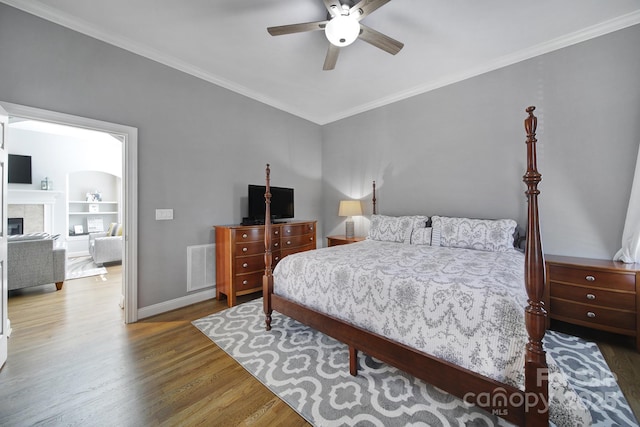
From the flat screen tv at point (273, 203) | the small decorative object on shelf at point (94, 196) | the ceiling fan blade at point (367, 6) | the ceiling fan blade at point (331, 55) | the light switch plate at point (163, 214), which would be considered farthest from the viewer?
the small decorative object on shelf at point (94, 196)

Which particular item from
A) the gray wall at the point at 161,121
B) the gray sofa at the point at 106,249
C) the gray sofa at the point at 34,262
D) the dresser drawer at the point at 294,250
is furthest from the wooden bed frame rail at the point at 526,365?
the gray sofa at the point at 106,249

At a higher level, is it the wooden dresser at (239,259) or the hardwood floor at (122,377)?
the wooden dresser at (239,259)

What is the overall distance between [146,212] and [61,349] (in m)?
1.39

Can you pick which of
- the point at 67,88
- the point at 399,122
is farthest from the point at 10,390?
the point at 399,122

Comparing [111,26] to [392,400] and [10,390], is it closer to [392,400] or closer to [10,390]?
[10,390]

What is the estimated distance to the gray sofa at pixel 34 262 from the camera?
326 centimetres

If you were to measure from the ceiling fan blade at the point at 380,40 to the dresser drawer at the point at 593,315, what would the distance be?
111 inches

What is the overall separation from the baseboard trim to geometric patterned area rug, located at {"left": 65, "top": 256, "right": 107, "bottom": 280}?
2619 millimetres

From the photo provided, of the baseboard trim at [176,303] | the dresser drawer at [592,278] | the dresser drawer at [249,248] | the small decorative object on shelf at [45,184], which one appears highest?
the small decorative object on shelf at [45,184]

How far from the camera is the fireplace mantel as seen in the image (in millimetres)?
5316

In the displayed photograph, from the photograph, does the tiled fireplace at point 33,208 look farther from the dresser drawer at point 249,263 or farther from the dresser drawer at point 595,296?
the dresser drawer at point 595,296

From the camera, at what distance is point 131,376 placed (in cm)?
182

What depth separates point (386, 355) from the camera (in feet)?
5.19

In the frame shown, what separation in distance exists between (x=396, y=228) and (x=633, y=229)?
2.14 metres
